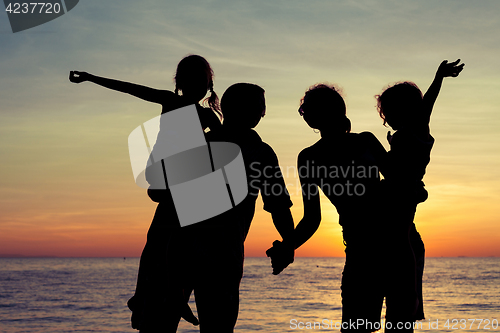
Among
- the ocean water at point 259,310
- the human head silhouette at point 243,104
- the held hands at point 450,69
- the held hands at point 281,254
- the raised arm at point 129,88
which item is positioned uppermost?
the held hands at point 450,69

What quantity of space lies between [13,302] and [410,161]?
121 ft

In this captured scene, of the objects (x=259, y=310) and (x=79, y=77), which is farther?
(x=259, y=310)

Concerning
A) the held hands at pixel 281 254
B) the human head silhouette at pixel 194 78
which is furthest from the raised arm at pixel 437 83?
the human head silhouette at pixel 194 78

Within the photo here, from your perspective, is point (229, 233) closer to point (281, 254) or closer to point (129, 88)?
point (281, 254)

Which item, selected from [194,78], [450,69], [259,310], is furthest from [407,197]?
[259,310]

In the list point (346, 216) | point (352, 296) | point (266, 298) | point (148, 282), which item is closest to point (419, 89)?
point (346, 216)

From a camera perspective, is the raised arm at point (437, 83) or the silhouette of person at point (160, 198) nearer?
the silhouette of person at point (160, 198)

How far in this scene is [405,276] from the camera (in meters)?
2.90

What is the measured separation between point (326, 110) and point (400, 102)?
55cm

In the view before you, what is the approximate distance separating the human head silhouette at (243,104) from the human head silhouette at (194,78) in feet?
0.67

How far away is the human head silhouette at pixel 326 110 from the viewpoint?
3064 mm

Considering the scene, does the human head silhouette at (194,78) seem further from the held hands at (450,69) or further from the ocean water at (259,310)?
the ocean water at (259,310)

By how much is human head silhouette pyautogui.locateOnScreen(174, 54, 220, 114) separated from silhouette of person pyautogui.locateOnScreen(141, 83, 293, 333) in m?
0.24

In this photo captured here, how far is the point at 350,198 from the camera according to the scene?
9.73ft
